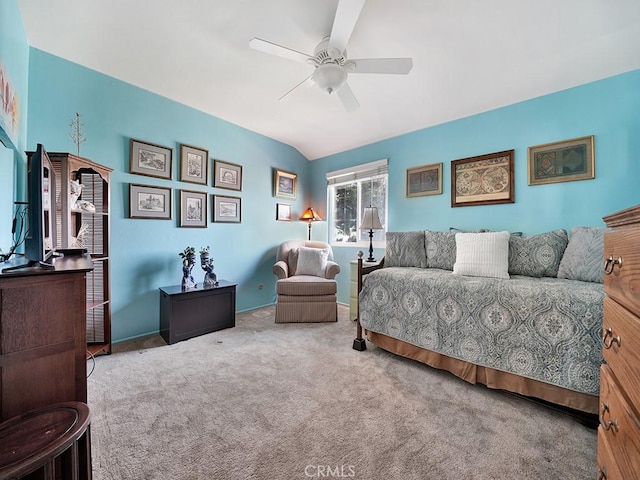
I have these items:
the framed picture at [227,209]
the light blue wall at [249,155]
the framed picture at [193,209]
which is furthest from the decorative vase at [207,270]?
the framed picture at [227,209]

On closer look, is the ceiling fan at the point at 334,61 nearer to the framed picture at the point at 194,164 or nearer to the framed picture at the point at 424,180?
the framed picture at the point at 424,180

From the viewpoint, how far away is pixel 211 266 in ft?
9.80

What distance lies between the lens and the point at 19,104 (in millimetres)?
1765

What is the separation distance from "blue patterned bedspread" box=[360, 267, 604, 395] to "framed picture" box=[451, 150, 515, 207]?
1079 millimetres

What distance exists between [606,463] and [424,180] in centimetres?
282

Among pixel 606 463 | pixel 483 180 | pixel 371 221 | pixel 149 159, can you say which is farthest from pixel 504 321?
pixel 149 159

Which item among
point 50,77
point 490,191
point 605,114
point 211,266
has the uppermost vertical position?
point 50,77

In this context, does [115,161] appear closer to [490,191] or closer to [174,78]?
[174,78]

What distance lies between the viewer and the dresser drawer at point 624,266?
2.02ft

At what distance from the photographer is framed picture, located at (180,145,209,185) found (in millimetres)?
3006

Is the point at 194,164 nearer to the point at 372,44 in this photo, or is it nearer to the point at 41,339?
the point at 372,44

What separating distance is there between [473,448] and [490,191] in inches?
91.8

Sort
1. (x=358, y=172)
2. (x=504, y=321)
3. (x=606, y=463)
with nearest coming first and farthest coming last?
(x=606, y=463), (x=504, y=321), (x=358, y=172)

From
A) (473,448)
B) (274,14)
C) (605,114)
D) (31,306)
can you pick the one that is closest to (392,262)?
(473,448)
